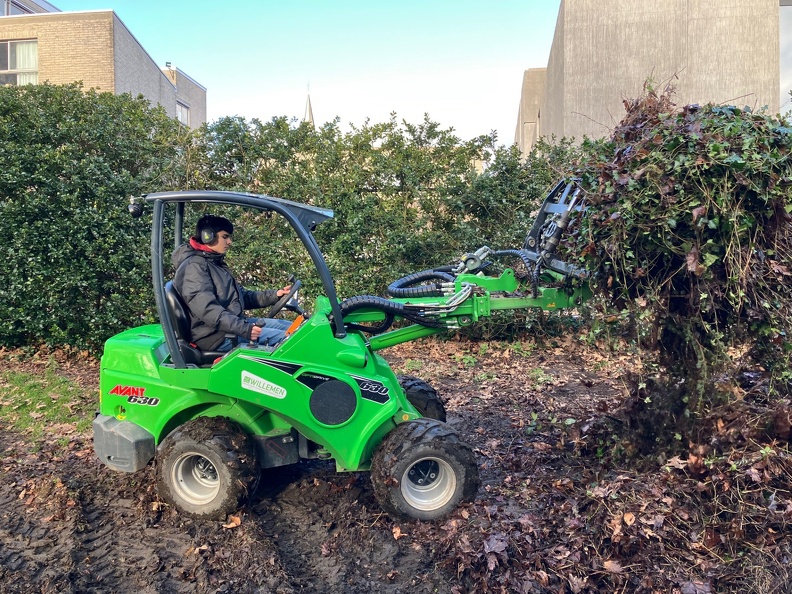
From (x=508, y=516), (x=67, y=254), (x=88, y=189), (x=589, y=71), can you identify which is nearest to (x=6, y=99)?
(x=88, y=189)

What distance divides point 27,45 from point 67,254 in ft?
69.4

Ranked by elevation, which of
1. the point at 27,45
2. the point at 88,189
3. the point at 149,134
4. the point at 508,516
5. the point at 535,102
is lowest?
the point at 508,516

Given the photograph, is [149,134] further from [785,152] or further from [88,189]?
[785,152]

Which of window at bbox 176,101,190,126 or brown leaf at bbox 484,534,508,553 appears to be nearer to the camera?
brown leaf at bbox 484,534,508,553

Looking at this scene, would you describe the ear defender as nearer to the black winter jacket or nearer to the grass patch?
the black winter jacket

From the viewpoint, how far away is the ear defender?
4801 millimetres

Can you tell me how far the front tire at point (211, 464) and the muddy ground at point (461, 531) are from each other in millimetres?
123

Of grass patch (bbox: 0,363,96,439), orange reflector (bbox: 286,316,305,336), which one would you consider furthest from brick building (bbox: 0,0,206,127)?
orange reflector (bbox: 286,316,305,336)

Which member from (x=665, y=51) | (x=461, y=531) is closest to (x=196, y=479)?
(x=461, y=531)

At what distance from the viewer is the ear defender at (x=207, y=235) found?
189 inches

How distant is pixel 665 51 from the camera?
596 inches

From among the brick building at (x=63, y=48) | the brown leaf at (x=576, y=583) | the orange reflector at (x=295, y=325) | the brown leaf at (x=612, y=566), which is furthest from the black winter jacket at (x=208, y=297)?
the brick building at (x=63, y=48)

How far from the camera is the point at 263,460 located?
4742 mm

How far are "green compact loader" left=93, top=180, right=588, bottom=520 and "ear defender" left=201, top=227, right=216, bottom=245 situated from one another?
0.29m
